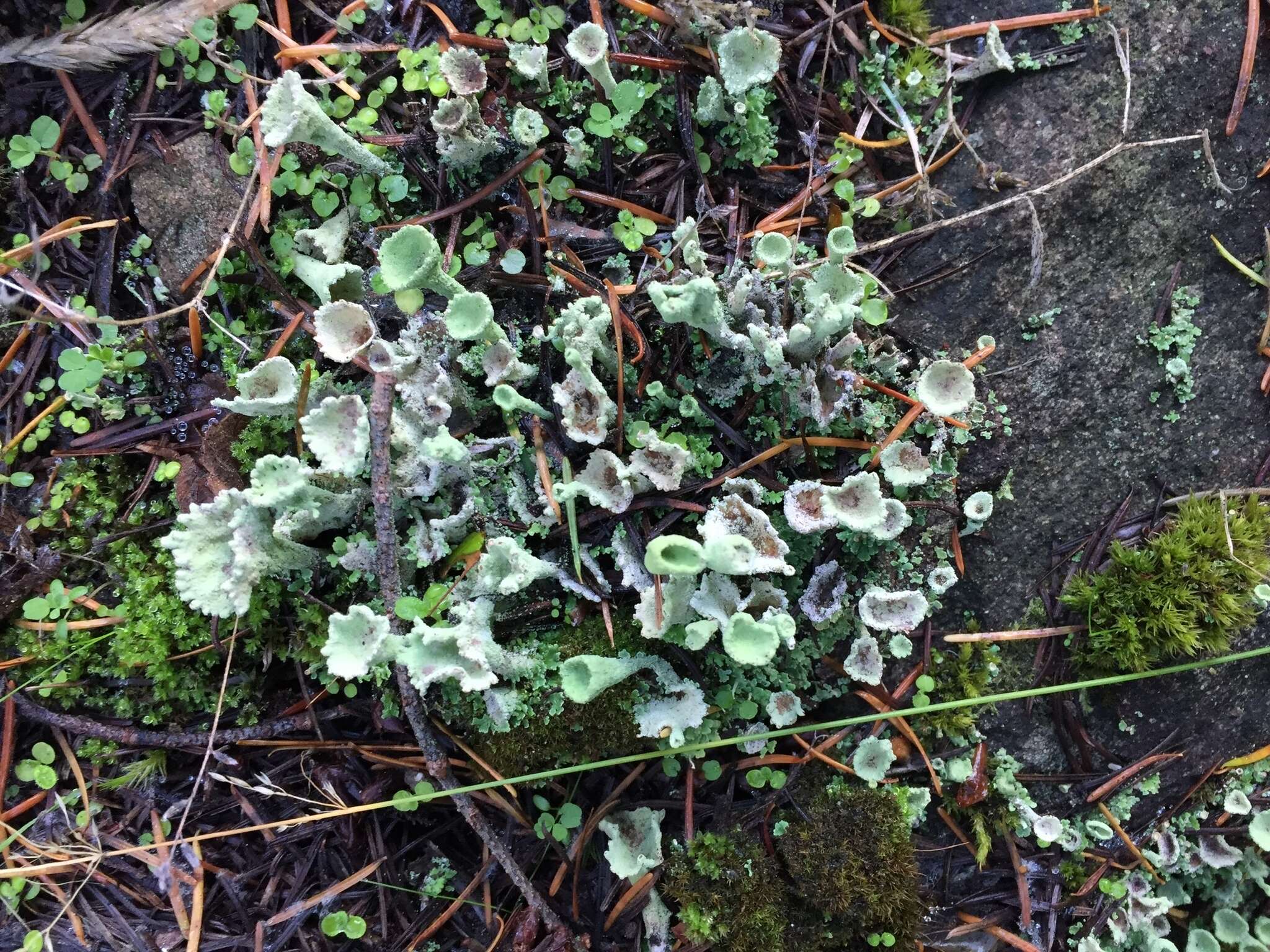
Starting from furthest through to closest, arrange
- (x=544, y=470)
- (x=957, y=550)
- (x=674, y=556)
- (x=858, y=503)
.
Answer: (x=957, y=550) → (x=544, y=470) → (x=858, y=503) → (x=674, y=556)

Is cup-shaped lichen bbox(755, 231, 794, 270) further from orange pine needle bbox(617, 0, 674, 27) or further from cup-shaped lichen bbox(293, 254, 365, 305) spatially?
cup-shaped lichen bbox(293, 254, 365, 305)

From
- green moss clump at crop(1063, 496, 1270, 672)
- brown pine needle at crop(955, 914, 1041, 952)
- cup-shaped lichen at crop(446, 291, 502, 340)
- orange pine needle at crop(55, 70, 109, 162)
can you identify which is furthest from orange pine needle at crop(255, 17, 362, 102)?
brown pine needle at crop(955, 914, 1041, 952)

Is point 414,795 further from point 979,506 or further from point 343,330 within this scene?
point 979,506

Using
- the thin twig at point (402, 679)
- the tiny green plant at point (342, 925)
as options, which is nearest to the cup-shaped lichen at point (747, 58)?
the thin twig at point (402, 679)

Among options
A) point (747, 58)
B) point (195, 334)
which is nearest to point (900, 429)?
point (747, 58)

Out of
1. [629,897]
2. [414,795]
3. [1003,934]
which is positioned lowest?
[1003,934]

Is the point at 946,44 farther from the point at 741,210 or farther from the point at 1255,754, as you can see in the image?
the point at 1255,754
